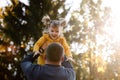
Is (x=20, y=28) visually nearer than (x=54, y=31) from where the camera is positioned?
No

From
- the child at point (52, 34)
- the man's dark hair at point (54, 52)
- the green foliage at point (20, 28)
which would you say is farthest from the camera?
the green foliage at point (20, 28)

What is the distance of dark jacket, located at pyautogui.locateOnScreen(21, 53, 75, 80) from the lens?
4367mm

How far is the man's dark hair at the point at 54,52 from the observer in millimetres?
4289

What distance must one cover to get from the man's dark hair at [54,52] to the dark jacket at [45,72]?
13 centimetres

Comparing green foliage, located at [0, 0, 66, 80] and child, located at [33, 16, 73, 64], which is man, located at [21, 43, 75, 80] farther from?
green foliage, located at [0, 0, 66, 80]

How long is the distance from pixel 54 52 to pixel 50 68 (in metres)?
0.24

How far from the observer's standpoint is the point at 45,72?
4.40 m

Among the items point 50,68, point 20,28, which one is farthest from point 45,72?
point 20,28

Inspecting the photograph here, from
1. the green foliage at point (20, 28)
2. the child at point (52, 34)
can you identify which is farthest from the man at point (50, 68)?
the green foliage at point (20, 28)

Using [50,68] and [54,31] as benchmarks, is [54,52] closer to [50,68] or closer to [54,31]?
[50,68]

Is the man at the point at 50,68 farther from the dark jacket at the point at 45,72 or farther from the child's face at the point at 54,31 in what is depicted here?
the child's face at the point at 54,31

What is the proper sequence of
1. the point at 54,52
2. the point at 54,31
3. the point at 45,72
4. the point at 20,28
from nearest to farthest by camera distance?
the point at 54,52, the point at 45,72, the point at 54,31, the point at 20,28

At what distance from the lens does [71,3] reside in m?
27.8

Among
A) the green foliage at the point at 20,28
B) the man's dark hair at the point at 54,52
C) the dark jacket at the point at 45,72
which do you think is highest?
the green foliage at the point at 20,28
